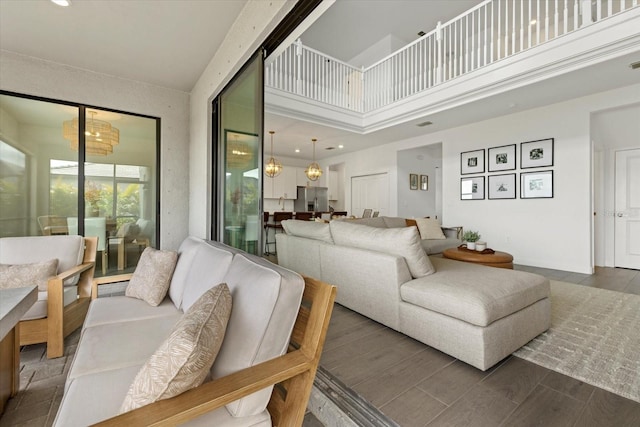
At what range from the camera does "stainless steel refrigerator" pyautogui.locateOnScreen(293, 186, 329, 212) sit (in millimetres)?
8953

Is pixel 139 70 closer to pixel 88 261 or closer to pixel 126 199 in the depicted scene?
pixel 126 199

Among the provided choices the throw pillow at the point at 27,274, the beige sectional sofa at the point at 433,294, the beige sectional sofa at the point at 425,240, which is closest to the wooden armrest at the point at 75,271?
the throw pillow at the point at 27,274

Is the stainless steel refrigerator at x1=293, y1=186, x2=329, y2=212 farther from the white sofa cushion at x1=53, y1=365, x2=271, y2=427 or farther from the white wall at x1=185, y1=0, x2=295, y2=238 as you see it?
the white sofa cushion at x1=53, y1=365, x2=271, y2=427

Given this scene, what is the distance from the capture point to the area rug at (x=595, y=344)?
159cm

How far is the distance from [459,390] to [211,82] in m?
3.60

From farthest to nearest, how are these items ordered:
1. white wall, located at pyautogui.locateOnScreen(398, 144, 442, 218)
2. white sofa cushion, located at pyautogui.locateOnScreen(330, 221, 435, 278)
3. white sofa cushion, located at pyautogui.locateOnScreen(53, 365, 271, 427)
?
white wall, located at pyautogui.locateOnScreen(398, 144, 442, 218) → white sofa cushion, located at pyautogui.locateOnScreen(330, 221, 435, 278) → white sofa cushion, located at pyautogui.locateOnScreen(53, 365, 271, 427)

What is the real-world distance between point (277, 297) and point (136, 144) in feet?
12.7

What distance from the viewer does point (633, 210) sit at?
14.6ft

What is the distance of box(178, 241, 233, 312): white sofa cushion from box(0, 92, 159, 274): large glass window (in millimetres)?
2558

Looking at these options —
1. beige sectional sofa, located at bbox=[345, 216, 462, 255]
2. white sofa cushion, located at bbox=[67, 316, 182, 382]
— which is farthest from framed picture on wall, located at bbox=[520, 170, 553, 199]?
white sofa cushion, located at bbox=[67, 316, 182, 382]

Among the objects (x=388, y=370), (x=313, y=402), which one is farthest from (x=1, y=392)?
(x=388, y=370)

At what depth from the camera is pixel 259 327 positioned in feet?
3.05

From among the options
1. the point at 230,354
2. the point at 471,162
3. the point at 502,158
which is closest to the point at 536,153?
the point at 502,158

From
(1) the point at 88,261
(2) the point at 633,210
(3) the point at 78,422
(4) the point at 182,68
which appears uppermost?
(4) the point at 182,68
